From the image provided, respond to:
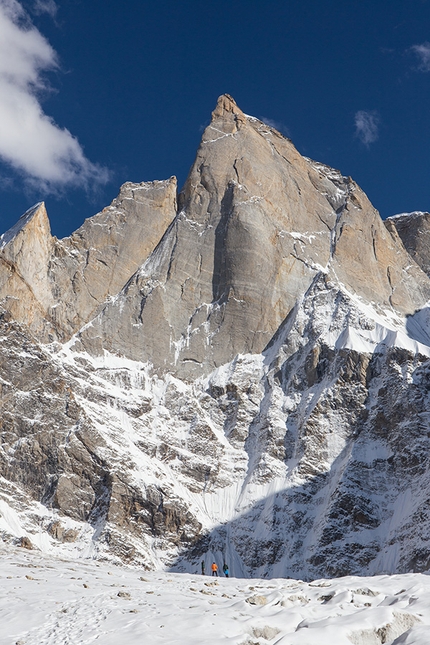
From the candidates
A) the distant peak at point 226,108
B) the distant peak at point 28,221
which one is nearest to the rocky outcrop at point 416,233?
the distant peak at point 226,108

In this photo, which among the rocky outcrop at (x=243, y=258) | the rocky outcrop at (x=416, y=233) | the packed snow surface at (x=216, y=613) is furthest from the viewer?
the rocky outcrop at (x=416, y=233)

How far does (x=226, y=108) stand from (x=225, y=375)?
193ft

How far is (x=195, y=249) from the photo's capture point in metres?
132

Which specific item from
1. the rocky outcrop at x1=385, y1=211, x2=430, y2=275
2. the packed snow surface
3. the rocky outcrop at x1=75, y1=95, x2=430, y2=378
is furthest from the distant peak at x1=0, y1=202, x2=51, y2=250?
the packed snow surface

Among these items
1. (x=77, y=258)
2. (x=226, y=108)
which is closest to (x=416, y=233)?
(x=226, y=108)

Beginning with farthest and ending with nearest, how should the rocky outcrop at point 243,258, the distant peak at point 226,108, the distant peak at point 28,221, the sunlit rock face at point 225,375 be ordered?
the distant peak at point 226,108 → the distant peak at point 28,221 → the rocky outcrop at point 243,258 → the sunlit rock face at point 225,375

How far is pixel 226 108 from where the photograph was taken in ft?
495

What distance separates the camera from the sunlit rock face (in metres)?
92.0

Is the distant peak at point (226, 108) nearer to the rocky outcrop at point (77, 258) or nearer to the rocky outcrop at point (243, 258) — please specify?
the rocky outcrop at point (243, 258)

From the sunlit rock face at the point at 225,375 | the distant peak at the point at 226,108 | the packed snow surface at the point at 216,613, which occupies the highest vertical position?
the distant peak at the point at 226,108

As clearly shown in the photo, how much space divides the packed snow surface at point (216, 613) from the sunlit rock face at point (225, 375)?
167 ft

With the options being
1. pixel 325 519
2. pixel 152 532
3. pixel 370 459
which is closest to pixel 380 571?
pixel 325 519

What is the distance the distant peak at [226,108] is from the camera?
150m

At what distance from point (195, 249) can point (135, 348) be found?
21.8 meters
